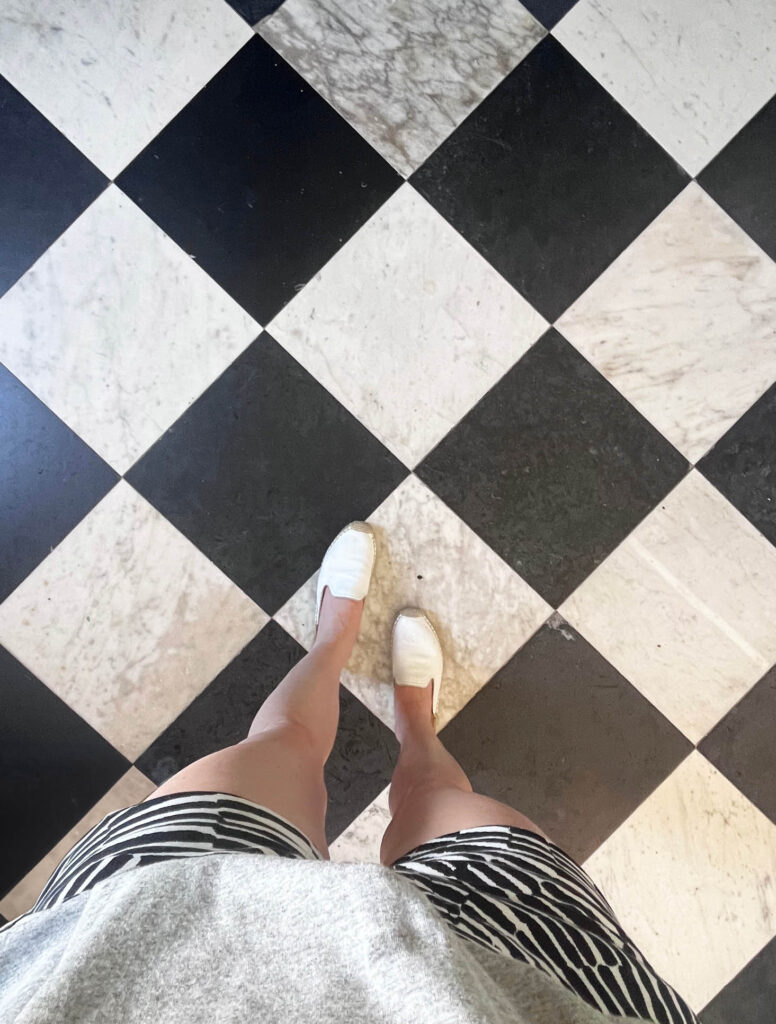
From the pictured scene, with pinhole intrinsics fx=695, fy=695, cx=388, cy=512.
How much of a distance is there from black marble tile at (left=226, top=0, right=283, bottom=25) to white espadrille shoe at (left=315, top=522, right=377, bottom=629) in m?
1.01

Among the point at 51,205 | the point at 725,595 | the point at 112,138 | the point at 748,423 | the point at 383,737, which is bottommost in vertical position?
the point at 383,737

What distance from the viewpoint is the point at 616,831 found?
136cm

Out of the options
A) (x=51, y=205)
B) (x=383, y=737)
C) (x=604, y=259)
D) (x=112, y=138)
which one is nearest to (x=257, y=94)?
(x=112, y=138)

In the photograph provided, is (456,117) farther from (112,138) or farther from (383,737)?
(383,737)

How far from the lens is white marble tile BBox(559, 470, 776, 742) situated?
1.37 m

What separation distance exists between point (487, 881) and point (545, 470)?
0.80m

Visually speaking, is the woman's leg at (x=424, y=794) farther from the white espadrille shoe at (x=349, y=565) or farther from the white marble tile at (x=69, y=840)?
the white marble tile at (x=69, y=840)

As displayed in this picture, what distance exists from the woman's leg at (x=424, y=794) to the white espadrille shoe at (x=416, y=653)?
2cm

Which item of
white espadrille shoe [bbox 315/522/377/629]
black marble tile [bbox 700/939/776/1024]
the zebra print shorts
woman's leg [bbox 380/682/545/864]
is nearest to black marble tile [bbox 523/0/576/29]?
white espadrille shoe [bbox 315/522/377/629]

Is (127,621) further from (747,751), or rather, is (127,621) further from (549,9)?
(549,9)

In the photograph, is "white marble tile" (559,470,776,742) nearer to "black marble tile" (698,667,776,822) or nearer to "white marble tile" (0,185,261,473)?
"black marble tile" (698,667,776,822)

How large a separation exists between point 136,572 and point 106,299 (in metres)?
0.54

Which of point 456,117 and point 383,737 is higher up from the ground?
point 456,117

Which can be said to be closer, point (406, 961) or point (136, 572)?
point (406, 961)
